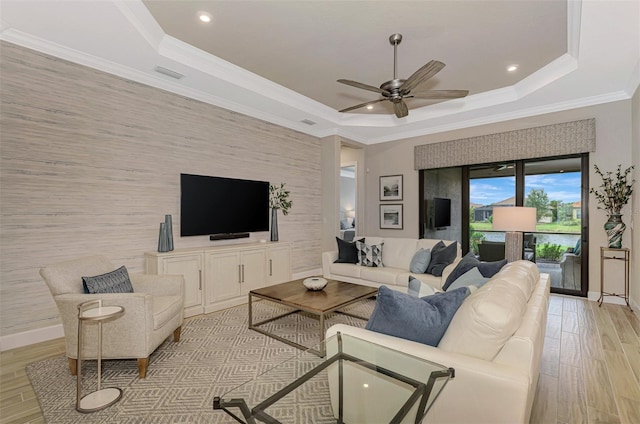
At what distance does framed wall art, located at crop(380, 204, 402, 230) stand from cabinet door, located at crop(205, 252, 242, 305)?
3.51 m

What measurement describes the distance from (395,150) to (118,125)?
194 inches

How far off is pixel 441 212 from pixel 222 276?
4290mm

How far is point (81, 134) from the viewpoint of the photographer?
3277 millimetres

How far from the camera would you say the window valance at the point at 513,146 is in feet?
14.7

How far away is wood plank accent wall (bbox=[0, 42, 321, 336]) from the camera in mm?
2895

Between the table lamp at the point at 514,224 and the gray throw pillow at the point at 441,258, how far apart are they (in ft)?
2.18

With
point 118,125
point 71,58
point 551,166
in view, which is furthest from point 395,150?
point 71,58

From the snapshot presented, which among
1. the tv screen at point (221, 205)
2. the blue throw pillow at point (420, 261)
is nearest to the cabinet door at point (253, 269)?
the tv screen at point (221, 205)

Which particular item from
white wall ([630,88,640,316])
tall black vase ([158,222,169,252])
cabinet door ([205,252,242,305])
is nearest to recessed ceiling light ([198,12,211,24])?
tall black vase ([158,222,169,252])

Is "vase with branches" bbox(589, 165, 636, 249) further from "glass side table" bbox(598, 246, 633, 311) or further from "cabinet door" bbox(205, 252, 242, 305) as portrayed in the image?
"cabinet door" bbox(205, 252, 242, 305)

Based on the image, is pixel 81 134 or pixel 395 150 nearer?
pixel 81 134

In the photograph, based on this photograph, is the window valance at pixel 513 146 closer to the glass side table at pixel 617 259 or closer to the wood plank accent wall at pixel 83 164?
the glass side table at pixel 617 259

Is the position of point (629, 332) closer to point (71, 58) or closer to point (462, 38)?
point (462, 38)

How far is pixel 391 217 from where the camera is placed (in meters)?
6.60
